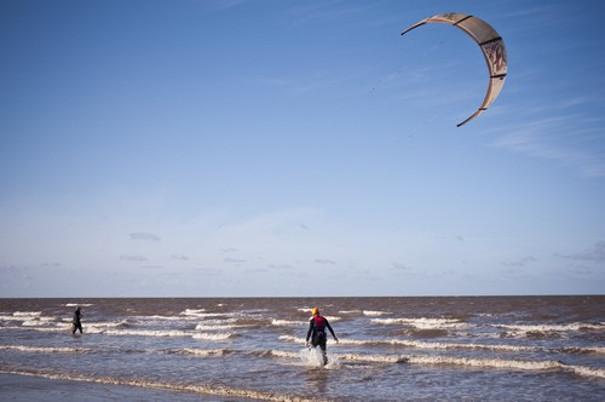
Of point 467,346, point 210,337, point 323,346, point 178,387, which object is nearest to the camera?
point 178,387

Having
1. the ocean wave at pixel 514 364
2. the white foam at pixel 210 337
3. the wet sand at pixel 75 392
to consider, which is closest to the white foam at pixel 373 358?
the ocean wave at pixel 514 364

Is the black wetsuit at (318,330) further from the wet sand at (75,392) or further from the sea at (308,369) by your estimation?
the wet sand at (75,392)

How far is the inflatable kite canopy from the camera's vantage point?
9.53 meters

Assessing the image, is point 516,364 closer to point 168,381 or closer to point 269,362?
point 269,362

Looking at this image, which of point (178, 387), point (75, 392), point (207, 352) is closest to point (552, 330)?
point (207, 352)

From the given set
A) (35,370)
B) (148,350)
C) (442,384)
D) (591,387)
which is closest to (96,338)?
(148,350)

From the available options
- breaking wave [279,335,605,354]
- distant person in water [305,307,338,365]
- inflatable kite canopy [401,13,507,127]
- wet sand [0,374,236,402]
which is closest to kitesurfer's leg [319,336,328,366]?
distant person in water [305,307,338,365]

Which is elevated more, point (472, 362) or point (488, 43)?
point (488, 43)

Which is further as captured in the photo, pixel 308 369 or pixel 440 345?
pixel 440 345

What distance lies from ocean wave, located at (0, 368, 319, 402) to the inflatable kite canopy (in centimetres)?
645

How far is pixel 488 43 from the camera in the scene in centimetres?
969

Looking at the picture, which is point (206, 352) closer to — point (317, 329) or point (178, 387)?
point (317, 329)

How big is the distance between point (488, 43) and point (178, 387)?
926 centimetres

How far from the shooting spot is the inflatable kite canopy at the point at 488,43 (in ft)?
31.3
